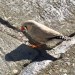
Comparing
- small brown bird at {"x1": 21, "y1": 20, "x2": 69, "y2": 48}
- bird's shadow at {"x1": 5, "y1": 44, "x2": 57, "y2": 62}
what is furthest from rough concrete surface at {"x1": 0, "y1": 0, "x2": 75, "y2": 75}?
small brown bird at {"x1": 21, "y1": 20, "x2": 69, "y2": 48}

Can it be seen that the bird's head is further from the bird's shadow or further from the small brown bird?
the bird's shadow

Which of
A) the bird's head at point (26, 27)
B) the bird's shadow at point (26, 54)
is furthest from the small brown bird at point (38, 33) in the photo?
the bird's shadow at point (26, 54)

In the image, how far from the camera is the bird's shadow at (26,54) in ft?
15.0

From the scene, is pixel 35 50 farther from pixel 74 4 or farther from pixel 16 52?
pixel 74 4

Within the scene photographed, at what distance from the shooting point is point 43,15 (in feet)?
17.7

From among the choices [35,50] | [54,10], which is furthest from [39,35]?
[54,10]

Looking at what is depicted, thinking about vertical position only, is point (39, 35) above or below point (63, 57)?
above

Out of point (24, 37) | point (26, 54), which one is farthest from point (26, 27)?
point (26, 54)

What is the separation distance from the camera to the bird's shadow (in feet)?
15.0

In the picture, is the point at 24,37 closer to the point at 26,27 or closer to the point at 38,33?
the point at 26,27

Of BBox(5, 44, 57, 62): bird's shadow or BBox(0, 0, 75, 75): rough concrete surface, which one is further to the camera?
BBox(5, 44, 57, 62): bird's shadow

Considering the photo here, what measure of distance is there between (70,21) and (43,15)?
1.49 ft

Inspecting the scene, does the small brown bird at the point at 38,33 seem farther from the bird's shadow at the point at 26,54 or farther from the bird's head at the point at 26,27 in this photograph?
the bird's shadow at the point at 26,54

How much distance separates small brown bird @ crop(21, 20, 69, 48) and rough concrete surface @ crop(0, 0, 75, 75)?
5.3 inches
